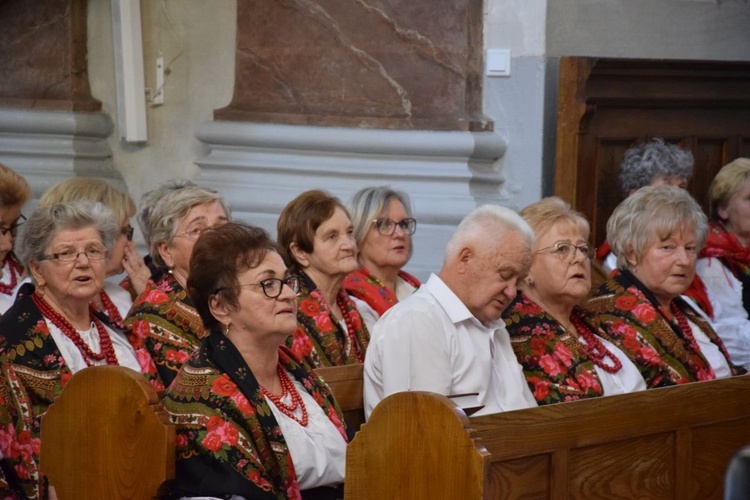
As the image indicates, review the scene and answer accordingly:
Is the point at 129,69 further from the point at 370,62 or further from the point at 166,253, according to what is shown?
the point at 166,253

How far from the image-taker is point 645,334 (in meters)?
4.24

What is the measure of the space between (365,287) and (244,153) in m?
1.58

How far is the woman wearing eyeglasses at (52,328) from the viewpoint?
11.2 ft

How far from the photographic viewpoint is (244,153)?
6.01 m

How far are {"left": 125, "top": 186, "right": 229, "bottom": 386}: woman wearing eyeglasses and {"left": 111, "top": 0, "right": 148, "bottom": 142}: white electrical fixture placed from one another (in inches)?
71.0

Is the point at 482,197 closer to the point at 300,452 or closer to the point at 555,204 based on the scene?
the point at 555,204

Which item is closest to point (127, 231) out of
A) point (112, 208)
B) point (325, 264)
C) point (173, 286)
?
point (112, 208)

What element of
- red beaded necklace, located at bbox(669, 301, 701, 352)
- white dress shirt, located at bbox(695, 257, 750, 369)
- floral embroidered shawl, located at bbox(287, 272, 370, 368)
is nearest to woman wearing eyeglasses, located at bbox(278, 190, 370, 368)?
floral embroidered shawl, located at bbox(287, 272, 370, 368)

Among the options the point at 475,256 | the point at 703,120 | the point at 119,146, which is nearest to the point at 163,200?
the point at 475,256

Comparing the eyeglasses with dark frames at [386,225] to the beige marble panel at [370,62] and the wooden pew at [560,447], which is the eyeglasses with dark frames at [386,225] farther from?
the wooden pew at [560,447]

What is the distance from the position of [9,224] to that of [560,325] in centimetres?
204

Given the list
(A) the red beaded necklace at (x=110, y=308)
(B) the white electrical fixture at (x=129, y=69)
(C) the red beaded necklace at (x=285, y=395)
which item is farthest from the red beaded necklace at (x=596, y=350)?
(B) the white electrical fixture at (x=129, y=69)

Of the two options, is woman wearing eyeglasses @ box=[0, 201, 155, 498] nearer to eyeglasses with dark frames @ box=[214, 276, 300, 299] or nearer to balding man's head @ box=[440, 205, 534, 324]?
eyeglasses with dark frames @ box=[214, 276, 300, 299]

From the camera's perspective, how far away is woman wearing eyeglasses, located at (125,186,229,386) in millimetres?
3936
